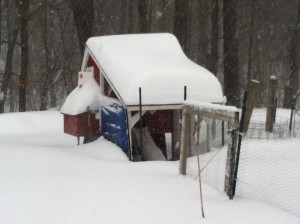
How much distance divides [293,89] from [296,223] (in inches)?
651

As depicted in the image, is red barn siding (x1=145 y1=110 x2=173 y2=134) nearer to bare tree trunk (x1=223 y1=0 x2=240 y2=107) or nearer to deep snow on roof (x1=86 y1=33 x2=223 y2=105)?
deep snow on roof (x1=86 y1=33 x2=223 y2=105)

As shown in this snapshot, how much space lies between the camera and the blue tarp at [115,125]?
1064 cm

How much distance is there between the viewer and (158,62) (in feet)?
37.2

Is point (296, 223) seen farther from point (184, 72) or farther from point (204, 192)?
point (184, 72)

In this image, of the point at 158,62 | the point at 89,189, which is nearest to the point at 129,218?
the point at 89,189

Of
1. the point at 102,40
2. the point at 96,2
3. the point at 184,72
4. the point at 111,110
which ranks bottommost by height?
the point at 111,110

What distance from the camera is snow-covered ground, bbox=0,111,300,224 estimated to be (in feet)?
17.5

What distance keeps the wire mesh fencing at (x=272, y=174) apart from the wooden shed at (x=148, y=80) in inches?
70.0

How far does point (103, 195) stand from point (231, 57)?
1414 cm

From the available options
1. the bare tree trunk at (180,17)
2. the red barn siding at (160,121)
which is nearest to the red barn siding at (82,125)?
the red barn siding at (160,121)

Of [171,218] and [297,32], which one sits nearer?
[171,218]

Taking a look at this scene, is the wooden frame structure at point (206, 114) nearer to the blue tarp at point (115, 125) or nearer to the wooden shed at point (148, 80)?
the wooden shed at point (148, 80)

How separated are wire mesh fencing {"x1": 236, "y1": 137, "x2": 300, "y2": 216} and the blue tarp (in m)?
2.84

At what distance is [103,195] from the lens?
6.35 metres
